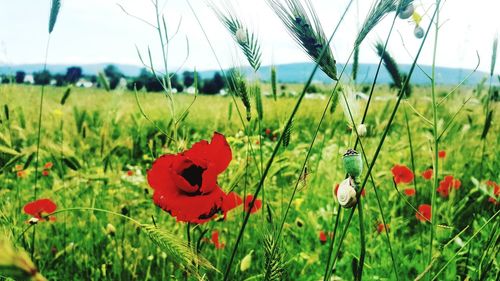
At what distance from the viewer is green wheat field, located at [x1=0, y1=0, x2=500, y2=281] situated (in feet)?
2.07

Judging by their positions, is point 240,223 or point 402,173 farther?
point 402,173

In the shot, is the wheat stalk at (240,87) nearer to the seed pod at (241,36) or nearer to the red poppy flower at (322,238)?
the seed pod at (241,36)

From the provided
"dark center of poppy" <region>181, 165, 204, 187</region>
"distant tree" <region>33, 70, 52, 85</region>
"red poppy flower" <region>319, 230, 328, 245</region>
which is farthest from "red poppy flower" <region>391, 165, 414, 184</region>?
"distant tree" <region>33, 70, 52, 85</region>

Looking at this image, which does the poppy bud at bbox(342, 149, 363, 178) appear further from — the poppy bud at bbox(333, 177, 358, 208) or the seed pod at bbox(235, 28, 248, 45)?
the seed pod at bbox(235, 28, 248, 45)

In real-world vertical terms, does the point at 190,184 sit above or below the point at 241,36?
below

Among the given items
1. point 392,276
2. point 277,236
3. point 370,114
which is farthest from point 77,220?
point 370,114

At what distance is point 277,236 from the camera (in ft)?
2.14

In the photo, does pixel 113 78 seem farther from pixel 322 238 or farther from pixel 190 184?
pixel 190 184

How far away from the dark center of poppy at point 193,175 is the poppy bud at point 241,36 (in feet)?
0.76

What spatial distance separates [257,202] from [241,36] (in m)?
0.78

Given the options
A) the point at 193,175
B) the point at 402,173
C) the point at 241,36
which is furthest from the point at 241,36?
the point at 402,173

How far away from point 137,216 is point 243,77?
1.26 meters

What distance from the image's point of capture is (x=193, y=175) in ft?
2.87

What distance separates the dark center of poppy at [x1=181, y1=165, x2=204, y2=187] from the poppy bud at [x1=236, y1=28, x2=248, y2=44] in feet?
0.76
